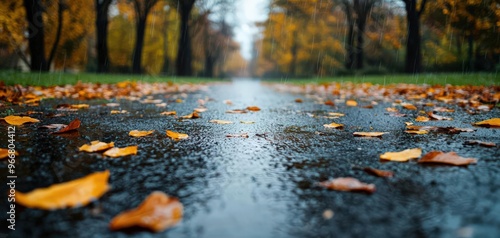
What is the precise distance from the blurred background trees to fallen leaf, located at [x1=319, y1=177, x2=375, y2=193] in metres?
14.5

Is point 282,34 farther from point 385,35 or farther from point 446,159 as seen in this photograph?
point 446,159

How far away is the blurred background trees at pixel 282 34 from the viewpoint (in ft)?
52.4

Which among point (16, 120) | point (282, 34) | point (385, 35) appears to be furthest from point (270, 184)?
point (282, 34)

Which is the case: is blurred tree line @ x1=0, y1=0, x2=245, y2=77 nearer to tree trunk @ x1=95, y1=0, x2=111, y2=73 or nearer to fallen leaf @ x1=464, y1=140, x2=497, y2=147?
tree trunk @ x1=95, y1=0, x2=111, y2=73

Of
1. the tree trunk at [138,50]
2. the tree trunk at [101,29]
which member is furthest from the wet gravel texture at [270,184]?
the tree trunk at [138,50]

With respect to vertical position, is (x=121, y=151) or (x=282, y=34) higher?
(x=282, y=34)

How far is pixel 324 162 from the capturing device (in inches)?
64.1

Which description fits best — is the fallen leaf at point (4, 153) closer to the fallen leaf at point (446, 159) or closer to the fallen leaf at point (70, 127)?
the fallen leaf at point (70, 127)

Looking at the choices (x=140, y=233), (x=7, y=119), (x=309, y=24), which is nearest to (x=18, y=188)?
(x=140, y=233)

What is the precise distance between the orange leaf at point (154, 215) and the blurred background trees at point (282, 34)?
14332mm

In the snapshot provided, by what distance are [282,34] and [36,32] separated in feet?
90.7

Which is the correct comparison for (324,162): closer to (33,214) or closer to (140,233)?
(140,233)

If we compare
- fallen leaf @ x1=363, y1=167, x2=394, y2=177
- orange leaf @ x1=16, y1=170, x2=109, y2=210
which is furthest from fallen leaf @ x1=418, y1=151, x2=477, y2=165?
orange leaf @ x1=16, y1=170, x2=109, y2=210

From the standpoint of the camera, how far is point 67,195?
110cm
